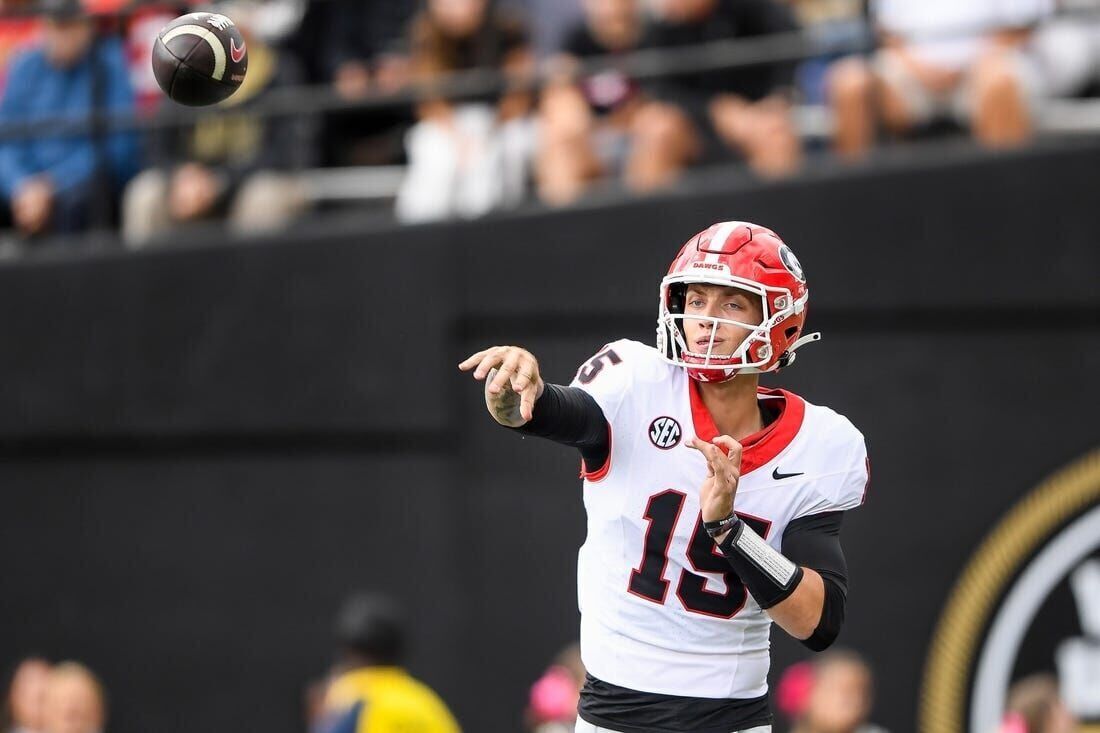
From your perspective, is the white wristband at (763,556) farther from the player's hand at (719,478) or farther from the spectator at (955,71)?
the spectator at (955,71)

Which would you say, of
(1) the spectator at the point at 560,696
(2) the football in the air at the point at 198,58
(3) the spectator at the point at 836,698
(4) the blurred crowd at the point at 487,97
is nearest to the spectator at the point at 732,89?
(4) the blurred crowd at the point at 487,97

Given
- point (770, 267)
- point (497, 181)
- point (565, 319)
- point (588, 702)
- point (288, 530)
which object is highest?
point (497, 181)

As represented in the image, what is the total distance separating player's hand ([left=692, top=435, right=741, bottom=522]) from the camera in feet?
14.3

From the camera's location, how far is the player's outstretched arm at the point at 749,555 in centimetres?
438

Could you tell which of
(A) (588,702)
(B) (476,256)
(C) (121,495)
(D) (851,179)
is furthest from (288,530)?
(A) (588,702)

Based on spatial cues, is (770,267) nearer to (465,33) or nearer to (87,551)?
(465,33)

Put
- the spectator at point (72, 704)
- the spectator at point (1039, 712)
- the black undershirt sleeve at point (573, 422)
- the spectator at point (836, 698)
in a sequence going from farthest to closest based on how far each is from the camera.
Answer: the spectator at point (72, 704), the spectator at point (836, 698), the spectator at point (1039, 712), the black undershirt sleeve at point (573, 422)

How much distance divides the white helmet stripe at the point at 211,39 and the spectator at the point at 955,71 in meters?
3.93

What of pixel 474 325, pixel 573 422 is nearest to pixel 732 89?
pixel 474 325

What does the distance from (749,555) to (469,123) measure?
5.69 meters

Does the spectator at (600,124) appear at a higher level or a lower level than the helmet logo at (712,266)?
higher

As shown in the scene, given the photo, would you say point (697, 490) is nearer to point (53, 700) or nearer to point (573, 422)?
point (573, 422)

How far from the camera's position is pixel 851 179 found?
873cm

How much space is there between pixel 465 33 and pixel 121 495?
3.38 metres
